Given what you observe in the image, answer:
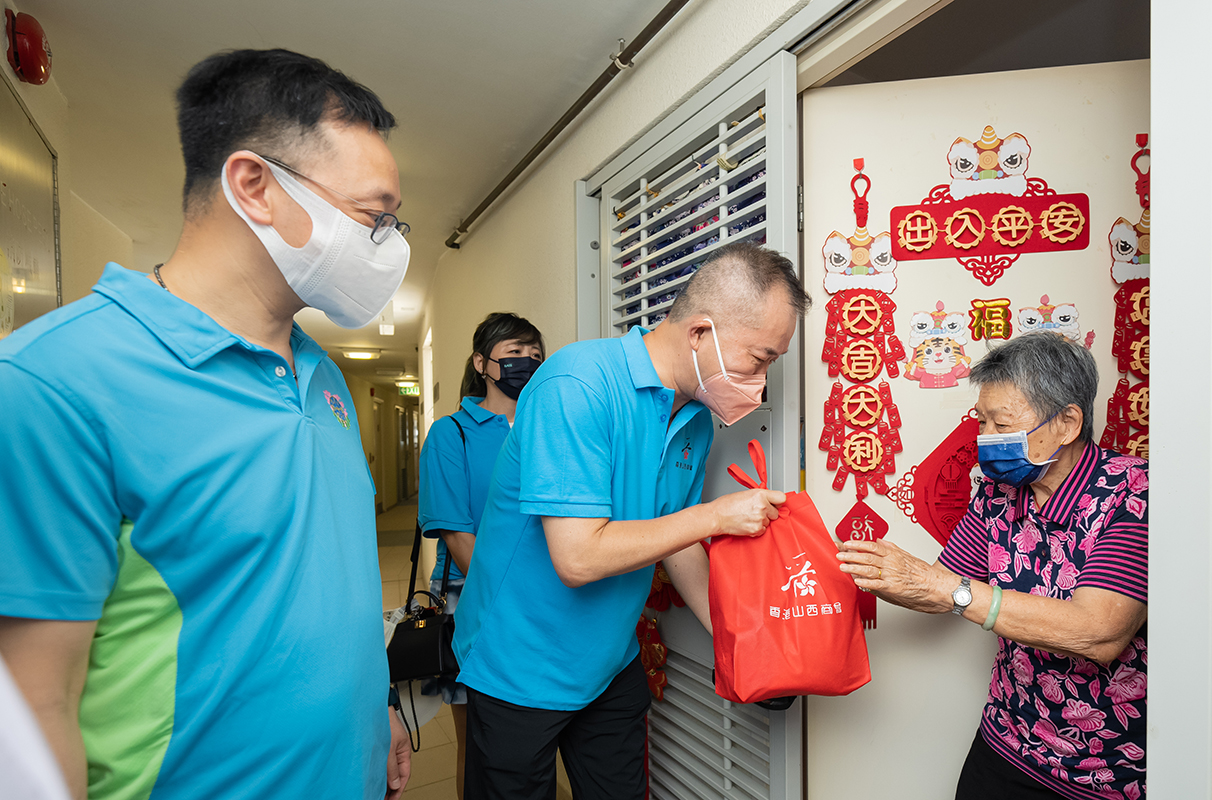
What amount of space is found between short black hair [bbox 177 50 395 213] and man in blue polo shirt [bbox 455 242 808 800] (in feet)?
2.10

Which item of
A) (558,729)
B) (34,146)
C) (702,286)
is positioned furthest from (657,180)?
(34,146)

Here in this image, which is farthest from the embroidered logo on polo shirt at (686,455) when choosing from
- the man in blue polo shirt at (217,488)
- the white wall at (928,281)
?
the man in blue polo shirt at (217,488)

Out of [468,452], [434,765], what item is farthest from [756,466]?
[434,765]

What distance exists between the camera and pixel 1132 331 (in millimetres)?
1372

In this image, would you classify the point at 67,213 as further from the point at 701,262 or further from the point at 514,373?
the point at 701,262

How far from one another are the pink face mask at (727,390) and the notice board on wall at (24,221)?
6.26 ft

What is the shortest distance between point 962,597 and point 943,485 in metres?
0.42

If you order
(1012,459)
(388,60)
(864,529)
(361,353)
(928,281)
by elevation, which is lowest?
(864,529)

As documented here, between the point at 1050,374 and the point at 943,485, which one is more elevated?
the point at 1050,374

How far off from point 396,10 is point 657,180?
3.46 ft

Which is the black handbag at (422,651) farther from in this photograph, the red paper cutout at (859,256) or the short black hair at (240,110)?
the red paper cutout at (859,256)

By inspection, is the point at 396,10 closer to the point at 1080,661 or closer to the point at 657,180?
the point at 657,180

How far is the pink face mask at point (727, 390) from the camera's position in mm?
1327

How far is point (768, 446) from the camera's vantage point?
1604 millimetres
